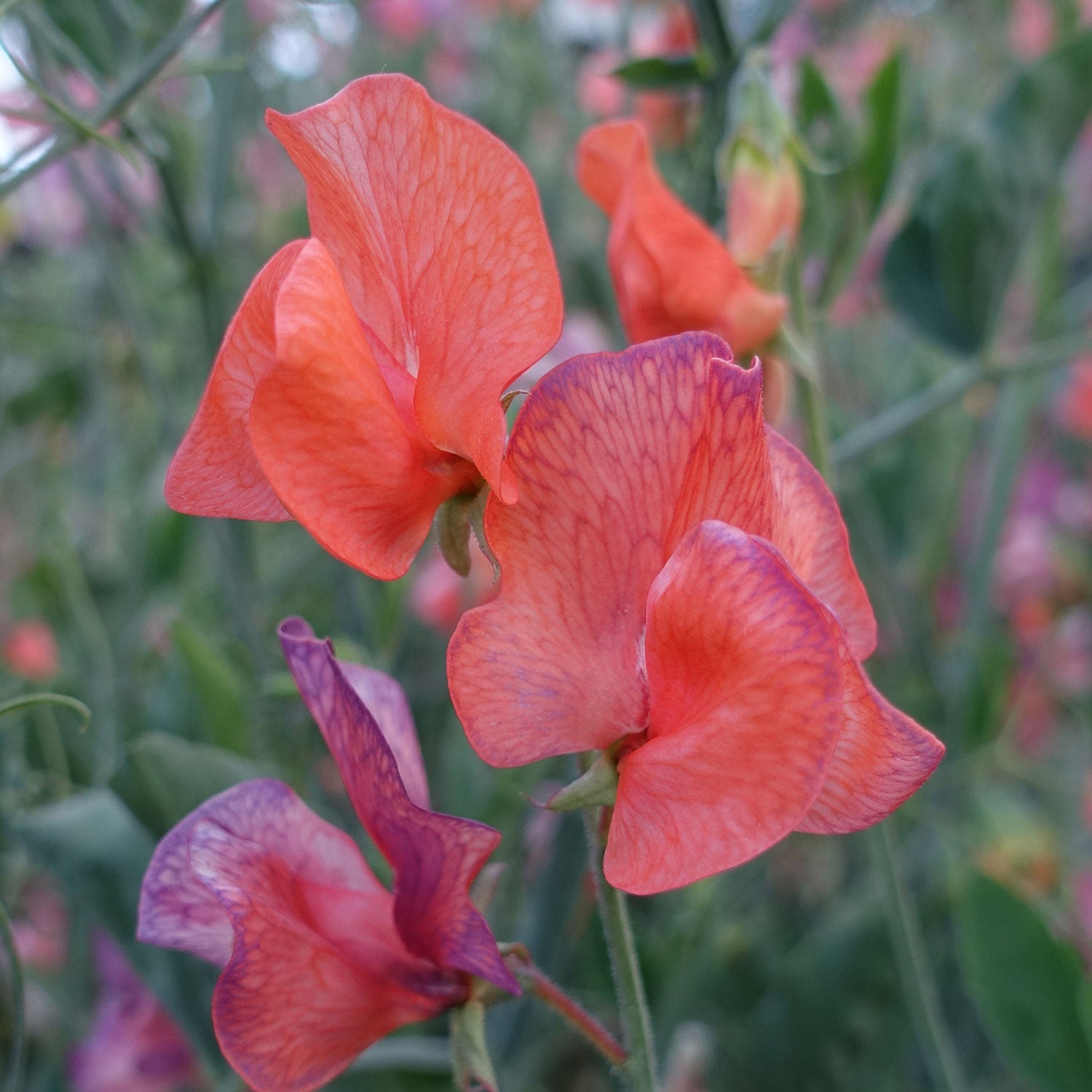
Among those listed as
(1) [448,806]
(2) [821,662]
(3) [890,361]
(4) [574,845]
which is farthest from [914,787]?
(3) [890,361]

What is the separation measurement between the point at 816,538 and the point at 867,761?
8cm

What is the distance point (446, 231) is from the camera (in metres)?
0.32

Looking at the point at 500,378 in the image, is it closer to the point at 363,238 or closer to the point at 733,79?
the point at 363,238

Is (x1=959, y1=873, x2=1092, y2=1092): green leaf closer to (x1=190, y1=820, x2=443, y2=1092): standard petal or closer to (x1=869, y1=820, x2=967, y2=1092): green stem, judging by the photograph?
(x1=869, y1=820, x2=967, y2=1092): green stem

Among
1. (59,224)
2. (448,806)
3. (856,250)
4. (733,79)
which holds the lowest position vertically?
(448,806)

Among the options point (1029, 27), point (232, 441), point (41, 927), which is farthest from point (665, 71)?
point (1029, 27)

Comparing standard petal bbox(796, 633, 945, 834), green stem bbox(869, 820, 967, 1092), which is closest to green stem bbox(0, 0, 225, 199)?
standard petal bbox(796, 633, 945, 834)

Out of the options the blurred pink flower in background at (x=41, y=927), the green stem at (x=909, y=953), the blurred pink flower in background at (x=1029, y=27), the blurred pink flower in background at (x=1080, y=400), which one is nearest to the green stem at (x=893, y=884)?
the green stem at (x=909, y=953)

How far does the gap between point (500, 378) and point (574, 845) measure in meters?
0.41

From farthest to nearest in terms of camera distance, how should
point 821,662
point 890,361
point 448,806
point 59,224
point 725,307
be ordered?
point 59,224, point 890,361, point 448,806, point 725,307, point 821,662

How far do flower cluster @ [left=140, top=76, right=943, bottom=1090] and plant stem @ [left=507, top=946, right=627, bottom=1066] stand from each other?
0.02m

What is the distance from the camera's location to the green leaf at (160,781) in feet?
1.56

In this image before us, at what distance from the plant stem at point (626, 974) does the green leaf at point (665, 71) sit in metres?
0.45

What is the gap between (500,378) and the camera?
32 cm
